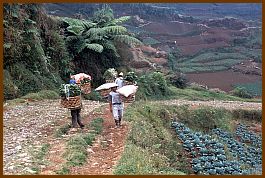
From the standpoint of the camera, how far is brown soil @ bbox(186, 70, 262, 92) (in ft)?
165

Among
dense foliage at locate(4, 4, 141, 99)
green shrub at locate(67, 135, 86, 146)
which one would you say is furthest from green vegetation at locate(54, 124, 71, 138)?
dense foliage at locate(4, 4, 141, 99)

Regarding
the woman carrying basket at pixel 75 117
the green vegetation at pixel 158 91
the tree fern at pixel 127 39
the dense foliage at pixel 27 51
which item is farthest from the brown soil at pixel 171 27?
the woman carrying basket at pixel 75 117

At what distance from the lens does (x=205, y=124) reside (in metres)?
22.4

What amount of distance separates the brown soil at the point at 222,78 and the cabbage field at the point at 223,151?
1039 inches

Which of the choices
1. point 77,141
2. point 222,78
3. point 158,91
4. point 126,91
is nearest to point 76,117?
point 126,91

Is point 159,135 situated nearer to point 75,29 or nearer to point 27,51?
point 27,51

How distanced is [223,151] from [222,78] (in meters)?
40.4

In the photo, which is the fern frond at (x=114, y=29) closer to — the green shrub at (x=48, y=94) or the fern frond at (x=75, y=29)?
the fern frond at (x=75, y=29)

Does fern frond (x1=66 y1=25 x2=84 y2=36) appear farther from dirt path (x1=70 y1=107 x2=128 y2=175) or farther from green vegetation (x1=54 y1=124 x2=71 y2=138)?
green vegetation (x1=54 y1=124 x2=71 y2=138)

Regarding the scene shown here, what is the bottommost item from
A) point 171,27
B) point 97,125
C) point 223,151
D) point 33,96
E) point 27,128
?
point 171,27

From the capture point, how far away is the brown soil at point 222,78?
50250mm

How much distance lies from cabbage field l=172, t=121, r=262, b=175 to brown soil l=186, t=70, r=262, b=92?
86.6 feet

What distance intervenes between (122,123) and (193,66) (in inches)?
1993

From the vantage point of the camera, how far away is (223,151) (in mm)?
15367
